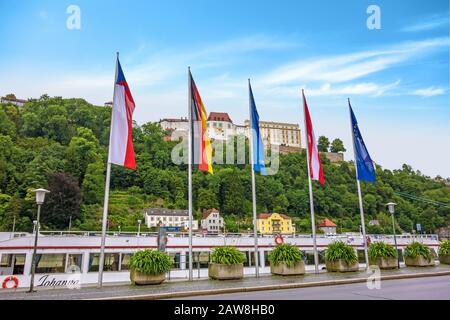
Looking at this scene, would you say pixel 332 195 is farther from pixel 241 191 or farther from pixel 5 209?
pixel 5 209

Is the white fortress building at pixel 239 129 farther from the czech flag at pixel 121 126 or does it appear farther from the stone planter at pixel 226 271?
the stone planter at pixel 226 271

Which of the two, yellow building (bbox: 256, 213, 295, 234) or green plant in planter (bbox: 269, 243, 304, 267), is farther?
yellow building (bbox: 256, 213, 295, 234)

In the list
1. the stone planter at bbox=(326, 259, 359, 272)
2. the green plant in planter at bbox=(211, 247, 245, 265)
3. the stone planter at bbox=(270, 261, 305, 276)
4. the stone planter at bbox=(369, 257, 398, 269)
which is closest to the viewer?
the green plant in planter at bbox=(211, 247, 245, 265)

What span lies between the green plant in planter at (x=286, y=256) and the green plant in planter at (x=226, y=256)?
2138mm

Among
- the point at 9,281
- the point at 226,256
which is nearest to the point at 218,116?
the point at 9,281

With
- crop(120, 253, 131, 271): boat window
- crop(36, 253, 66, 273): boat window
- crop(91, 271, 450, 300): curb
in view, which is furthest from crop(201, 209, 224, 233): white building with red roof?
crop(91, 271, 450, 300): curb

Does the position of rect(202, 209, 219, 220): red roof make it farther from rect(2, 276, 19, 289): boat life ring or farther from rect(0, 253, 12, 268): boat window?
rect(2, 276, 19, 289): boat life ring

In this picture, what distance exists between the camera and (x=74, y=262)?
2330 cm

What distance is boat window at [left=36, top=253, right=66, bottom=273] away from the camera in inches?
878

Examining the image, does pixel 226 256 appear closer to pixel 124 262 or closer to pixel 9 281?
pixel 9 281

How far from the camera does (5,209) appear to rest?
77.8 meters

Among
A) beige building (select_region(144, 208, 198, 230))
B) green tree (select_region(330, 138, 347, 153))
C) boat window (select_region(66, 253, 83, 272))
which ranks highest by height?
green tree (select_region(330, 138, 347, 153))

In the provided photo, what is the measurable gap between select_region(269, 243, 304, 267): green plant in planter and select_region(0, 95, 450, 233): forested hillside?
224 feet
